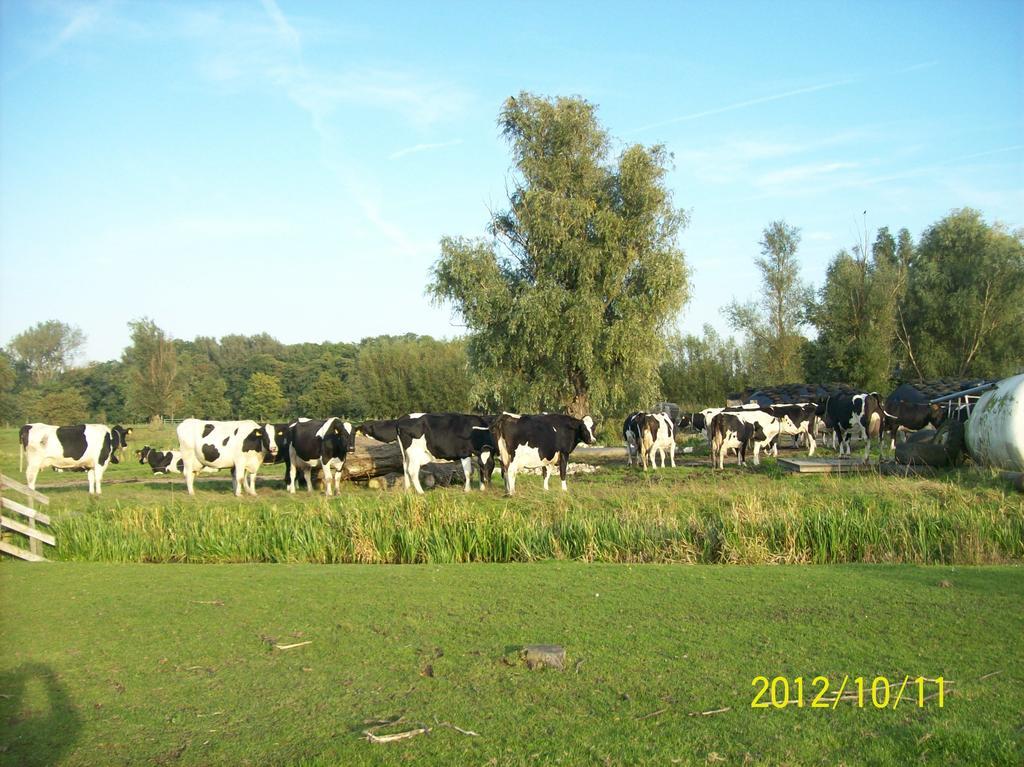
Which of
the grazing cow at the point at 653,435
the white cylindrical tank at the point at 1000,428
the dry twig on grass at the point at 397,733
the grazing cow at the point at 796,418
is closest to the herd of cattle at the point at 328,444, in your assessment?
the grazing cow at the point at 653,435

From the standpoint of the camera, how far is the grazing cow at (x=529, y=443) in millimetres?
19219

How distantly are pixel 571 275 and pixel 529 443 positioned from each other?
578 inches

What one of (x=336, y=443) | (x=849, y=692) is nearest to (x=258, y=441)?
(x=336, y=443)

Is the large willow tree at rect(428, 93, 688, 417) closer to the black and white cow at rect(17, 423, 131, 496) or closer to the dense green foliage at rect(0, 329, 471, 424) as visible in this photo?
the dense green foliage at rect(0, 329, 471, 424)

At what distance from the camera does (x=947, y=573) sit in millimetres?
9570

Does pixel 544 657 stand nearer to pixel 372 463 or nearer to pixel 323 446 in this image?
pixel 323 446

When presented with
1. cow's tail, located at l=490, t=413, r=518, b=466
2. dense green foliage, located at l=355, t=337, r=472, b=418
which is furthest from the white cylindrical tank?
dense green foliage, located at l=355, t=337, r=472, b=418

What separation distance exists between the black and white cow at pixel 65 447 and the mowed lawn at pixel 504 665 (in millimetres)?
10866

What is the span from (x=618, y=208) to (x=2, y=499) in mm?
25498

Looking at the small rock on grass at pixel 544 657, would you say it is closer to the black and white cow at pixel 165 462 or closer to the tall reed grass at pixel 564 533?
the tall reed grass at pixel 564 533

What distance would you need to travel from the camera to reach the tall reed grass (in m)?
11.6

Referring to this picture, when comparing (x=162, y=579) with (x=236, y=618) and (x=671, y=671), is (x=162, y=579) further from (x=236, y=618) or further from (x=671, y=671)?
(x=671, y=671)

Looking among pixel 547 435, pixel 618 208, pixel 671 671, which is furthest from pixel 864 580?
pixel 618 208

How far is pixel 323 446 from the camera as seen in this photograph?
19969mm
